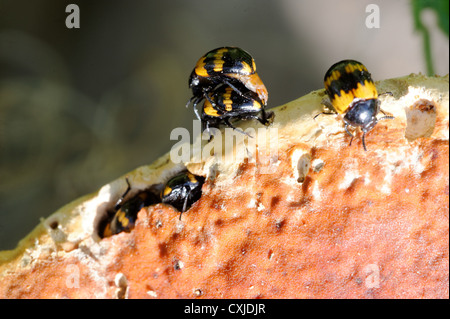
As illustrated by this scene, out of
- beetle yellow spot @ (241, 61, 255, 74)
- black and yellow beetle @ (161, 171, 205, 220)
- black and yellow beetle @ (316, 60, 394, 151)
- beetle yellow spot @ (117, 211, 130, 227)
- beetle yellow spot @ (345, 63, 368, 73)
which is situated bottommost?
beetle yellow spot @ (117, 211, 130, 227)

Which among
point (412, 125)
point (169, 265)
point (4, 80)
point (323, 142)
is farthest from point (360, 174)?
point (4, 80)

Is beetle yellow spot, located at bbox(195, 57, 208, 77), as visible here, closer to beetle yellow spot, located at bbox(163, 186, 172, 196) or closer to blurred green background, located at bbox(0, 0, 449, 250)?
beetle yellow spot, located at bbox(163, 186, 172, 196)

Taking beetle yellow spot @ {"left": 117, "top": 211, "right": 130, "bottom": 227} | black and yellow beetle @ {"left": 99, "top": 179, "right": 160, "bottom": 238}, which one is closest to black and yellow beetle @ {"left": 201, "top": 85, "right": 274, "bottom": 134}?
black and yellow beetle @ {"left": 99, "top": 179, "right": 160, "bottom": 238}

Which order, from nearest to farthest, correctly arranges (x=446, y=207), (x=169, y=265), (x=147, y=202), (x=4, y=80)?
(x=446, y=207) → (x=169, y=265) → (x=147, y=202) → (x=4, y=80)

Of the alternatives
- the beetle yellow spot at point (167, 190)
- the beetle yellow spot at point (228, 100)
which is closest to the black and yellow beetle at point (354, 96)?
the beetle yellow spot at point (228, 100)

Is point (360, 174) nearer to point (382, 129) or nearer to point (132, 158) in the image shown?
point (382, 129)

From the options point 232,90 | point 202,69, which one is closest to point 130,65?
point 202,69

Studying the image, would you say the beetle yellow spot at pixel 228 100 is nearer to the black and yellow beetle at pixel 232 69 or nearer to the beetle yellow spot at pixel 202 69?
the black and yellow beetle at pixel 232 69
